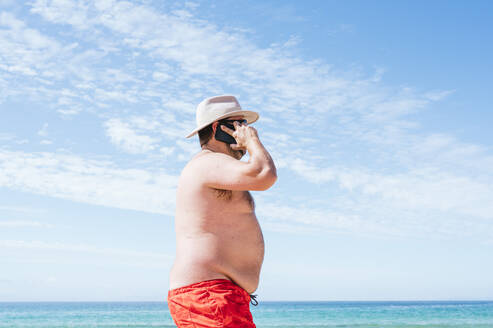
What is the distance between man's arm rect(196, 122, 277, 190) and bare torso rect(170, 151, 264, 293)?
69mm

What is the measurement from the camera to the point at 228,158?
2752 mm

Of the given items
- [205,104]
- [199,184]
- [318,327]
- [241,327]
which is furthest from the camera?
[318,327]

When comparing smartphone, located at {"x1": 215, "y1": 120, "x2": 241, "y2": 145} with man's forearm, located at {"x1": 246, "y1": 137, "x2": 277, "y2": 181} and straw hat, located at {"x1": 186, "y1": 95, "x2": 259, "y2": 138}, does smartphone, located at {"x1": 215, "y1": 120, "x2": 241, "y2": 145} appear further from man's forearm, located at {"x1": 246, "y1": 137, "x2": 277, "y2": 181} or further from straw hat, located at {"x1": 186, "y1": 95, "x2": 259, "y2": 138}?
man's forearm, located at {"x1": 246, "y1": 137, "x2": 277, "y2": 181}

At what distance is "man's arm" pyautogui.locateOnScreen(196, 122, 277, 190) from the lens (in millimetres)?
2586

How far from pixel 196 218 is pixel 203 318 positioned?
1.61 feet

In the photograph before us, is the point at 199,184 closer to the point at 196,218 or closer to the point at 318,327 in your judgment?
the point at 196,218

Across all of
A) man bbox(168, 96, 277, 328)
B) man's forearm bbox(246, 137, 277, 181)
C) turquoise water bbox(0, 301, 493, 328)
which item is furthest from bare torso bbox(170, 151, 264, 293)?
turquoise water bbox(0, 301, 493, 328)

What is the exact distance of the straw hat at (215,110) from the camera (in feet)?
9.71

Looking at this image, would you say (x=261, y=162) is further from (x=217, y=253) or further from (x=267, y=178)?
(x=217, y=253)

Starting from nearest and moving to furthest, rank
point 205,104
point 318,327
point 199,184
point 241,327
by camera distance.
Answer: point 241,327 → point 199,184 → point 205,104 → point 318,327

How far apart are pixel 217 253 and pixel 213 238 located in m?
0.08

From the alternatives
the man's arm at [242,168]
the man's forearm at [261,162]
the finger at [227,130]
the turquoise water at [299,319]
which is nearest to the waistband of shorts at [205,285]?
the man's arm at [242,168]

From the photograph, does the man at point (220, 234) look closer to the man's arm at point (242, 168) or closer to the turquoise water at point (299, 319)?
the man's arm at point (242, 168)

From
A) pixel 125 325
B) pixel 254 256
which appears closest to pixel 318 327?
pixel 125 325
